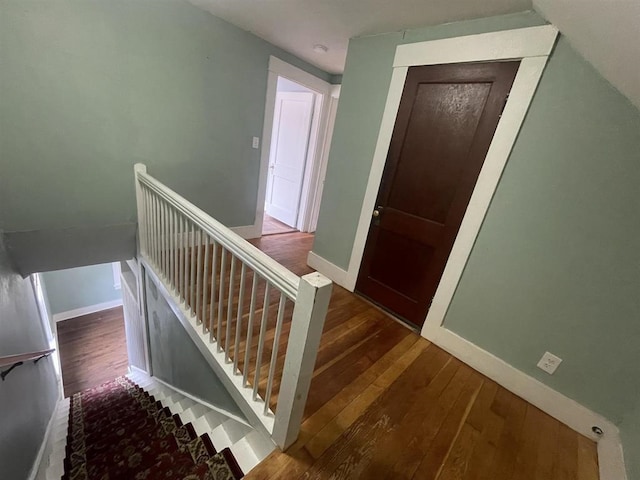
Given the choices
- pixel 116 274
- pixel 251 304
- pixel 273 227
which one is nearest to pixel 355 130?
pixel 251 304

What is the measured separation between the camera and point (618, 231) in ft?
3.91

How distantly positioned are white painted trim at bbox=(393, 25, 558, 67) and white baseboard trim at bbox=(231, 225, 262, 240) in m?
2.26

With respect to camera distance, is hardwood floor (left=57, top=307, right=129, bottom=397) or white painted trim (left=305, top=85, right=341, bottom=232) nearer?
white painted trim (left=305, top=85, right=341, bottom=232)

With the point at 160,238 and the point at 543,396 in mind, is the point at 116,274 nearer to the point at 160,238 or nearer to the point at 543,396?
the point at 160,238

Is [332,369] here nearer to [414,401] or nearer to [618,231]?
[414,401]

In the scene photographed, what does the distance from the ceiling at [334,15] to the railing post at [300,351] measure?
1.72 metres

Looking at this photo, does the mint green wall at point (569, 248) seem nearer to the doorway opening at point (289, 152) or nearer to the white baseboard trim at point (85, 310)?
the doorway opening at point (289, 152)

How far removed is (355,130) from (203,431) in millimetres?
2417

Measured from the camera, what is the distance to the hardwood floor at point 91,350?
364 cm

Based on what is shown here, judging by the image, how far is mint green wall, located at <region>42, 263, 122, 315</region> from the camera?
398cm

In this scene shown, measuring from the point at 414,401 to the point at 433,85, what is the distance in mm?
1942

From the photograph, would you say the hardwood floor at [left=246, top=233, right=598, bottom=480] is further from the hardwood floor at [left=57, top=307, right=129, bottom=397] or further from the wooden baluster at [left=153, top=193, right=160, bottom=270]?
the hardwood floor at [left=57, top=307, right=129, bottom=397]

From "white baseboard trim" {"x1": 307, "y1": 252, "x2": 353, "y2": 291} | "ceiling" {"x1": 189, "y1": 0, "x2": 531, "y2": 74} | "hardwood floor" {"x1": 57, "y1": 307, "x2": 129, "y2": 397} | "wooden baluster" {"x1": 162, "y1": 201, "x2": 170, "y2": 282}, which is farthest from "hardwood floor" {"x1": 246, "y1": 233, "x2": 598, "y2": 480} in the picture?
"hardwood floor" {"x1": 57, "y1": 307, "x2": 129, "y2": 397}

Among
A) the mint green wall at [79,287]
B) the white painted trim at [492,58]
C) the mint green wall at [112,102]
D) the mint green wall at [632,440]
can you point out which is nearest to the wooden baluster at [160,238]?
the mint green wall at [112,102]
